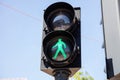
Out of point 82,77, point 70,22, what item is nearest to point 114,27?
point 70,22

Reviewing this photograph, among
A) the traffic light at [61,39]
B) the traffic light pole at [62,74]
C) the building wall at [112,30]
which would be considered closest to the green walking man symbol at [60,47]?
the traffic light at [61,39]

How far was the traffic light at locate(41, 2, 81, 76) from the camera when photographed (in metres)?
2.11

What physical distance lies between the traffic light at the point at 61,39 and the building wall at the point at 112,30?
1388 mm

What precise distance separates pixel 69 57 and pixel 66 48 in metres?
0.12

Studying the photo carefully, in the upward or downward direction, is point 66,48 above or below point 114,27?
below

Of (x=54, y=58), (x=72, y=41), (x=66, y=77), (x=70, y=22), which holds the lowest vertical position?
(x=66, y=77)

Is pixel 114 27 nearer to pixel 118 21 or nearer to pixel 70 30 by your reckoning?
pixel 118 21

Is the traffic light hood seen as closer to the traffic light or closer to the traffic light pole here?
the traffic light

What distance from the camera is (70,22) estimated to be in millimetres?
2355

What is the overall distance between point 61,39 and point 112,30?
226 centimetres

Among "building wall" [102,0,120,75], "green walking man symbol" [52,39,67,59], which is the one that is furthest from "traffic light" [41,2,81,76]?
"building wall" [102,0,120,75]

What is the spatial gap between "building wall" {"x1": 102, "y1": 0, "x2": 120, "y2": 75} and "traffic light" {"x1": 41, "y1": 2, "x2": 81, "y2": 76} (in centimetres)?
139

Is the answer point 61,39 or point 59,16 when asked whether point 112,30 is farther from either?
point 61,39

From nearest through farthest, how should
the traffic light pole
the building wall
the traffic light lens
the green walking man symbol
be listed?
the traffic light pole, the green walking man symbol, the traffic light lens, the building wall
